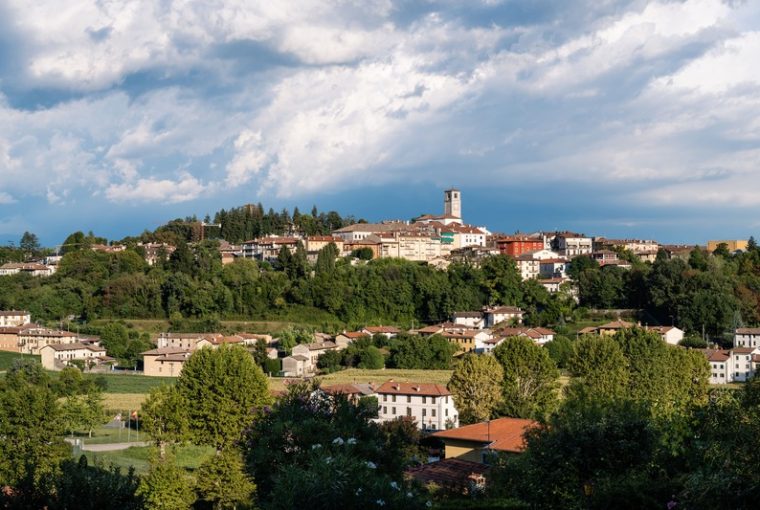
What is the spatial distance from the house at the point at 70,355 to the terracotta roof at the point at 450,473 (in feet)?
155

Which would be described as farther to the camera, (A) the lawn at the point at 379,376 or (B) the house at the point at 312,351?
(B) the house at the point at 312,351

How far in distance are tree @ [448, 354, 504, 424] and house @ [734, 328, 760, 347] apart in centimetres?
3245

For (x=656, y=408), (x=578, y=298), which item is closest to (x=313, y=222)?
(x=578, y=298)

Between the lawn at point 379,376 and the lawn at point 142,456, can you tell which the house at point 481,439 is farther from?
the lawn at point 379,376

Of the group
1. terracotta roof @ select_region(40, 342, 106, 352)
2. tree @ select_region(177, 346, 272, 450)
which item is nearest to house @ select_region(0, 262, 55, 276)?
terracotta roof @ select_region(40, 342, 106, 352)

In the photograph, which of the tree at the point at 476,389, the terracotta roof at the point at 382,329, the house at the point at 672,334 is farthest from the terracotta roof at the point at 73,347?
the house at the point at 672,334

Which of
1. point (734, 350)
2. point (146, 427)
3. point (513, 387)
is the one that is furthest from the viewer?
point (734, 350)

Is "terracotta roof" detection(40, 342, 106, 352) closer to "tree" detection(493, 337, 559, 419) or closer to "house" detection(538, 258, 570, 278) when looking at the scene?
"tree" detection(493, 337, 559, 419)

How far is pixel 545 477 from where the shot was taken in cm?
1577

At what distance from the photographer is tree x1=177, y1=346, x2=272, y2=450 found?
3042 cm

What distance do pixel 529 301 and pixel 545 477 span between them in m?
64.5

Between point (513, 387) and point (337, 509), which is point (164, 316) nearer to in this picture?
point (513, 387)

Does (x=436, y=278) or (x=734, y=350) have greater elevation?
(x=436, y=278)

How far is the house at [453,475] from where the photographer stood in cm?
2355
